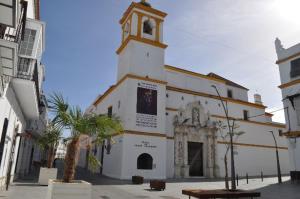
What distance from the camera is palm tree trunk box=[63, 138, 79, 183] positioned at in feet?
24.6

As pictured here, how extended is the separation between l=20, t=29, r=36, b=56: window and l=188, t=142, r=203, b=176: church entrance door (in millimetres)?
20872

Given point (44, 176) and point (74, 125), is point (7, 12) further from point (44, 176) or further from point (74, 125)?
point (44, 176)

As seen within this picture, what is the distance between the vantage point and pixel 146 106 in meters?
24.2

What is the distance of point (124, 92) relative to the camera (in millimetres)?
24562

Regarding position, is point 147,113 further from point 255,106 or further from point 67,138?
point 255,106

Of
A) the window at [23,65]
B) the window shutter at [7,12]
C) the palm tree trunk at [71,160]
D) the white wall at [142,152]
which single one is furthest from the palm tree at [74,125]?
the white wall at [142,152]

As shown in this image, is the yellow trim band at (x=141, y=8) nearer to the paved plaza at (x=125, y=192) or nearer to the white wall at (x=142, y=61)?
the white wall at (x=142, y=61)

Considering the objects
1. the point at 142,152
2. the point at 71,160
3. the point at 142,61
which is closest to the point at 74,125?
the point at 71,160

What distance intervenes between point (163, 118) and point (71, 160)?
1769 cm

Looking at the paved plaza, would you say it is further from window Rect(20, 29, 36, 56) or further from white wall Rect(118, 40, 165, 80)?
white wall Rect(118, 40, 165, 80)

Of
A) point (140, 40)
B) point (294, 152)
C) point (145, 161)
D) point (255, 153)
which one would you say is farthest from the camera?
point (255, 153)

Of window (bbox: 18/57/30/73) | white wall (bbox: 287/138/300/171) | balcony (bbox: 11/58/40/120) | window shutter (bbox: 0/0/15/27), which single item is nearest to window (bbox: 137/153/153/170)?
balcony (bbox: 11/58/40/120)

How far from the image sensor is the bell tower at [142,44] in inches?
1008

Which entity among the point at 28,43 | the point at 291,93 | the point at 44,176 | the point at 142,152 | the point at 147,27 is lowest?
the point at 44,176
